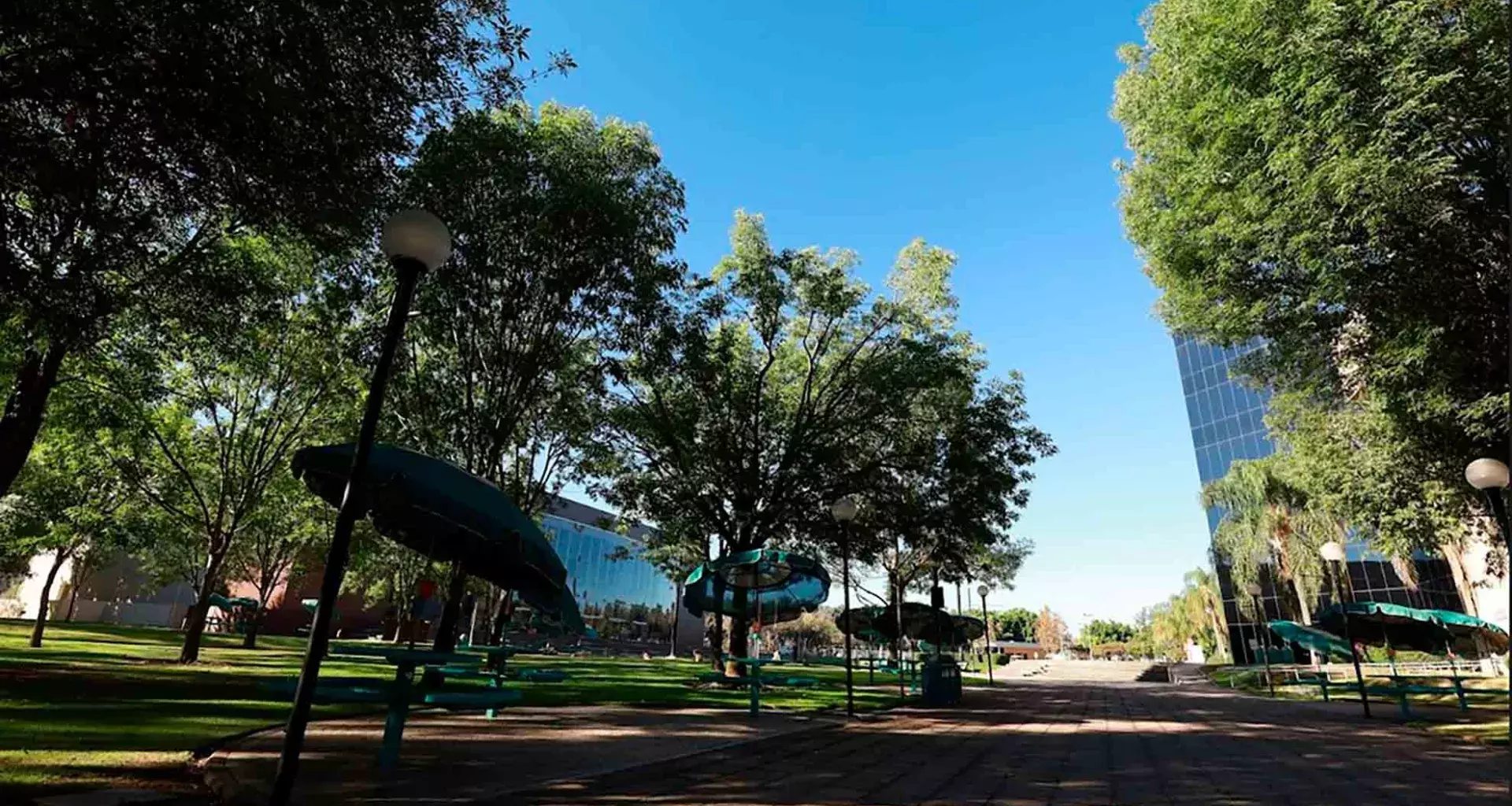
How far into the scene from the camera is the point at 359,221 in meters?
8.36

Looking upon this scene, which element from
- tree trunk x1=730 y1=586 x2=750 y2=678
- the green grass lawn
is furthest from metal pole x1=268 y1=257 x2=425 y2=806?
tree trunk x1=730 y1=586 x2=750 y2=678

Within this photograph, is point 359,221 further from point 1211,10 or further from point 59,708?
point 1211,10

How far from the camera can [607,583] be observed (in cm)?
8038

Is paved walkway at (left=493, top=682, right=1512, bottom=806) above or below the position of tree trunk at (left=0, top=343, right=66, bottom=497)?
below

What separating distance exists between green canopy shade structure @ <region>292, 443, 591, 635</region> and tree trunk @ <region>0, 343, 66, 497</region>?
7601mm

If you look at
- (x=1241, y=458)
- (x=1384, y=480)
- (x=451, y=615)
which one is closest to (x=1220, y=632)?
(x=1241, y=458)

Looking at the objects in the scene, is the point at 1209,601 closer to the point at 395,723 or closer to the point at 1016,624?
the point at 395,723

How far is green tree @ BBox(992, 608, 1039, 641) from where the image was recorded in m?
125

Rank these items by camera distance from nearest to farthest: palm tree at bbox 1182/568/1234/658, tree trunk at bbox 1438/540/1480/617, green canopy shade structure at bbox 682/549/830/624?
green canopy shade structure at bbox 682/549/830/624, tree trunk at bbox 1438/540/1480/617, palm tree at bbox 1182/568/1234/658

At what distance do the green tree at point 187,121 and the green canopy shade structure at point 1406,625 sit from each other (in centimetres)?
2089

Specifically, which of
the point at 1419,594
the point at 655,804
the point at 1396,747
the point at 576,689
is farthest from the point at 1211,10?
the point at 1419,594

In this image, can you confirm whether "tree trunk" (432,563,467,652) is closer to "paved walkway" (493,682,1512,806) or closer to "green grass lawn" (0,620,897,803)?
"green grass lawn" (0,620,897,803)

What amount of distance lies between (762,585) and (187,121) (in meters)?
11.8

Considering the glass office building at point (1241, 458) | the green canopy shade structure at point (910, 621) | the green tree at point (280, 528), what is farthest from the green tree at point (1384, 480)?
the green tree at point (280, 528)
